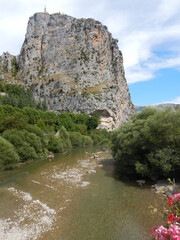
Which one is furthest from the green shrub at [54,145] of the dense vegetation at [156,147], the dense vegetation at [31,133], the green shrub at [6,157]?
the dense vegetation at [156,147]

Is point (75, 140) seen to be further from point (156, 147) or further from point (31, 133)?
point (156, 147)

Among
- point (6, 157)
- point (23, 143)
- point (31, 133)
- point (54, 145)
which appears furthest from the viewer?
point (54, 145)

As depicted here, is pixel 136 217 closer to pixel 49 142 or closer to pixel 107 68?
pixel 49 142

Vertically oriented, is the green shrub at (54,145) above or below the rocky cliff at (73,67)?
below

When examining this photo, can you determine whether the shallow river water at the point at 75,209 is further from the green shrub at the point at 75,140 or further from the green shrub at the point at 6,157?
the green shrub at the point at 75,140

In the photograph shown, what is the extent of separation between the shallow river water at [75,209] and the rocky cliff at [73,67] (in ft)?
282

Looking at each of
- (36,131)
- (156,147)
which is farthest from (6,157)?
(156,147)

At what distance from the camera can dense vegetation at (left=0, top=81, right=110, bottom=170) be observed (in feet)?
111

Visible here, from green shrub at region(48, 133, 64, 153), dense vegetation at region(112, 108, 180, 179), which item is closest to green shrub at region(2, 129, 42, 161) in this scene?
green shrub at region(48, 133, 64, 153)

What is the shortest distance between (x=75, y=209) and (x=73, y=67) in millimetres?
117733

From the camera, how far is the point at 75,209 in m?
15.9

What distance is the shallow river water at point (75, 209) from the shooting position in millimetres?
12367

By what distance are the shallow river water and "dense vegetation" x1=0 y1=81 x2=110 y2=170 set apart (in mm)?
10746

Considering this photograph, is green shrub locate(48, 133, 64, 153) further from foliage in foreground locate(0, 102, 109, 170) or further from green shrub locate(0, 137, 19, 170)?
green shrub locate(0, 137, 19, 170)
